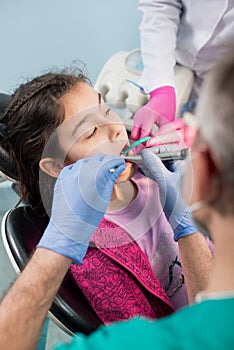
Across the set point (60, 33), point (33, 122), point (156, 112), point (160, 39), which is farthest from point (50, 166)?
→ point (60, 33)

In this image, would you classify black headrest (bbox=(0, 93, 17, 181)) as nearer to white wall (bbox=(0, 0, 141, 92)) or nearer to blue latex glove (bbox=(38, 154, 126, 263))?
blue latex glove (bbox=(38, 154, 126, 263))

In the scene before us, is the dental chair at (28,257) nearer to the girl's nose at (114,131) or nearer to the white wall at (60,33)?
the girl's nose at (114,131)

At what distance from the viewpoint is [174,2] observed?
160 centimetres

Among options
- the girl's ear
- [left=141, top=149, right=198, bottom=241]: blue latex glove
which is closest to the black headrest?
the girl's ear

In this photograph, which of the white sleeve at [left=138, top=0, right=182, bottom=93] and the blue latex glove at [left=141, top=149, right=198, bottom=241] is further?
the white sleeve at [left=138, top=0, right=182, bottom=93]

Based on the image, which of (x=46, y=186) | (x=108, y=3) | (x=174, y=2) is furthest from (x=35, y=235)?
(x=108, y=3)

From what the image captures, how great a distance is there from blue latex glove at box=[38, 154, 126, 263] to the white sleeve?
661mm

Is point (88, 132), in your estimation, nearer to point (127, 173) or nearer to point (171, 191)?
point (127, 173)

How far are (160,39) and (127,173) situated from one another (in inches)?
24.9

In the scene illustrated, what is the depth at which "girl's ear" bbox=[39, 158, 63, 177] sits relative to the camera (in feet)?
3.98

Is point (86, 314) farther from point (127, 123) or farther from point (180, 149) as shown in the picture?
point (127, 123)

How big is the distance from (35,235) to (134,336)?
26.3 inches

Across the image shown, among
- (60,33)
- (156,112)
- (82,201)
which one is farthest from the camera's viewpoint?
(60,33)

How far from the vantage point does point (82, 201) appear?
1038 mm
